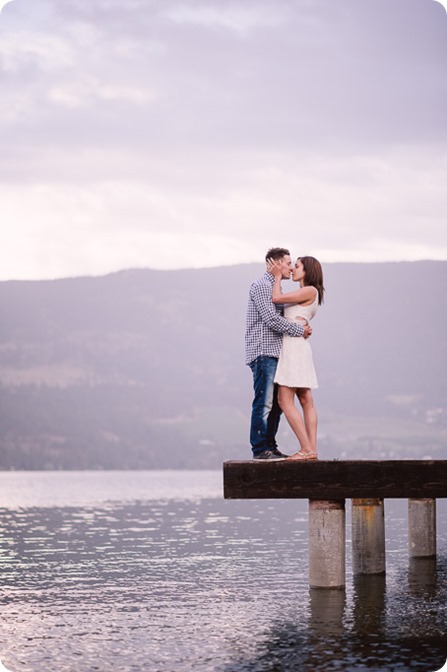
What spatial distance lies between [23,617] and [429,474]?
857 centimetres

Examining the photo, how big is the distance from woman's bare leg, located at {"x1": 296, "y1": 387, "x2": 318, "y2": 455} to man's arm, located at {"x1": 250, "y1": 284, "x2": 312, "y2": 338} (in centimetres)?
112

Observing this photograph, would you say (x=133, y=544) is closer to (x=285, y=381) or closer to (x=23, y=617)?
(x=23, y=617)

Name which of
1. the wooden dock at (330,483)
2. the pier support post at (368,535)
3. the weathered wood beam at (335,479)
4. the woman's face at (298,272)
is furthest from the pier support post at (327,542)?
the pier support post at (368,535)

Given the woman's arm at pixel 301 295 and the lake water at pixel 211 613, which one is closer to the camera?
the lake water at pixel 211 613

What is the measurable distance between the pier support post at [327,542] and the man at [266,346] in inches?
50.6

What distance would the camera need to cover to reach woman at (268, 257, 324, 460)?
21844 mm

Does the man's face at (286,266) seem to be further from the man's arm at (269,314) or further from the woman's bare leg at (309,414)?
the woman's bare leg at (309,414)

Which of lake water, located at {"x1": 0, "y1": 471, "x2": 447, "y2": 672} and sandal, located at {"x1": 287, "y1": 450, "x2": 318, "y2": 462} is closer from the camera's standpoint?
lake water, located at {"x1": 0, "y1": 471, "x2": 447, "y2": 672}

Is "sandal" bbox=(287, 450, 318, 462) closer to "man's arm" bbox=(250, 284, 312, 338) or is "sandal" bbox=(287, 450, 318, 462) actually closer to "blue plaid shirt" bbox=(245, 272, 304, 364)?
"blue plaid shirt" bbox=(245, 272, 304, 364)

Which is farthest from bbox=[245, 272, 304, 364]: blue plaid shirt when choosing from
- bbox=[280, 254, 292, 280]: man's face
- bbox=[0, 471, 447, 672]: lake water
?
bbox=[0, 471, 447, 672]: lake water

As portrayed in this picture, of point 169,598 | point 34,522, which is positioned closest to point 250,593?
point 169,598

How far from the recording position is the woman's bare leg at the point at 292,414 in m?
21.9

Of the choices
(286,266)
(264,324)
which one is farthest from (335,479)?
(286,266)

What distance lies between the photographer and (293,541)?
Result: 5372 cm
